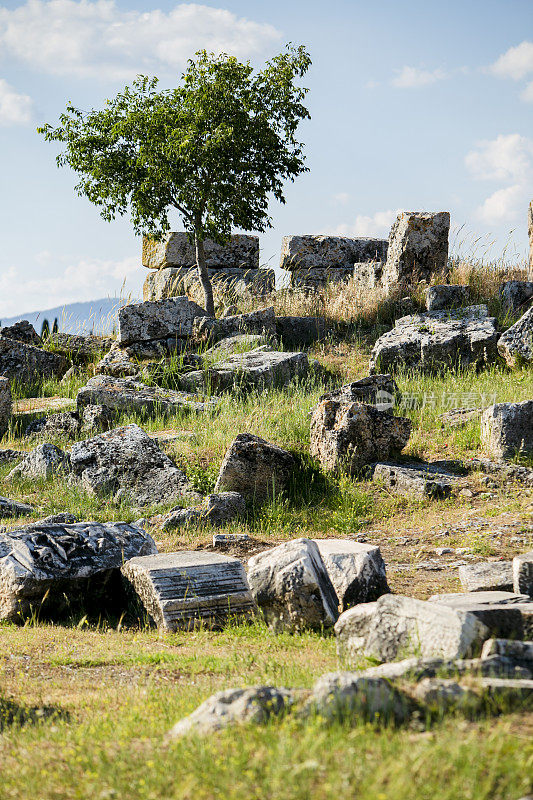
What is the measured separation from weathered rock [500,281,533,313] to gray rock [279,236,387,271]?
5.23 metres

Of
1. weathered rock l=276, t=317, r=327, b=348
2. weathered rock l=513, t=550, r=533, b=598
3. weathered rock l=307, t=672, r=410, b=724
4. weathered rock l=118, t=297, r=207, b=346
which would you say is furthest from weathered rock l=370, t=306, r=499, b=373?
weathered rock l=307, t=672, r=410, b=724

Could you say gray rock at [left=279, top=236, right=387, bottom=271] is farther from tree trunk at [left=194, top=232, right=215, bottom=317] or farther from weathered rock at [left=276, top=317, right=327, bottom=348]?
weathered rock at [left=276, top=317, right=327, bottom=348]

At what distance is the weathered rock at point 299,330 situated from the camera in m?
16.8

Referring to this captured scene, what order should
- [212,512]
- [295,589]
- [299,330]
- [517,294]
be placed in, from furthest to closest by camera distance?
1. [299,330]
2. [517,294]
3. [212,512]
4. [295,589]

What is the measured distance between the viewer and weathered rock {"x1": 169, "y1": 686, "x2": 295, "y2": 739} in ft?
9.93

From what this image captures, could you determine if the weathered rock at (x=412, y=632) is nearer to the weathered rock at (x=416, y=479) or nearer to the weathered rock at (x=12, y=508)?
the weathered rock at (x=416, y=479)

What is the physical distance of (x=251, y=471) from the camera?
9484 mm

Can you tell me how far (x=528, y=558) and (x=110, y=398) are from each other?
855 centimetres

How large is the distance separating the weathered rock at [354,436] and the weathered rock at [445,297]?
21.3 ft

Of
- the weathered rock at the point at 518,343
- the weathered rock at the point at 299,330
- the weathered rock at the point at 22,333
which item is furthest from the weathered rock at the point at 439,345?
the weathered rock at the point at 22,333

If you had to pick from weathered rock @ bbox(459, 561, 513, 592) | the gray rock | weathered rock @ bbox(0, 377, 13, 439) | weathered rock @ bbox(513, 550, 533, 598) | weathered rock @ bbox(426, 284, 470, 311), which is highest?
the gray rock

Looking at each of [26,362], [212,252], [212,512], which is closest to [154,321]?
[26,362]

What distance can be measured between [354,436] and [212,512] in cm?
218

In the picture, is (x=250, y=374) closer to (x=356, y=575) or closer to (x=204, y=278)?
(x=204, y=278)
